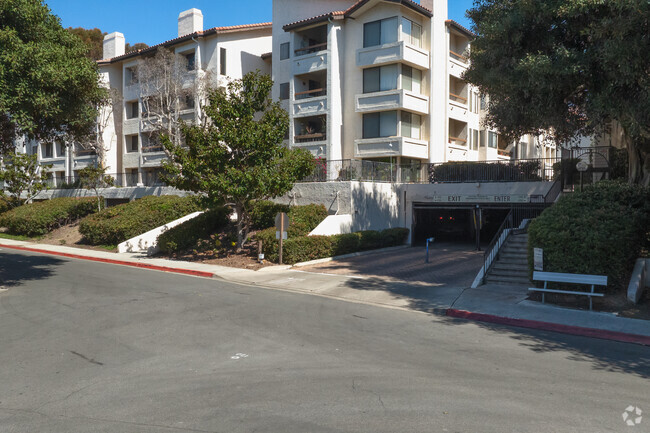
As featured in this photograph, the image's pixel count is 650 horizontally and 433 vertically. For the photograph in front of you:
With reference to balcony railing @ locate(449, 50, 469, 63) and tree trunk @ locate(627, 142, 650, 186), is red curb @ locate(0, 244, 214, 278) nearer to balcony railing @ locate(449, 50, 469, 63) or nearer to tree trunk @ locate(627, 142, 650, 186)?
tree trunk @ locate(627, 142, 650, 186)

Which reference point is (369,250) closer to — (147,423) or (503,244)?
(503,244)

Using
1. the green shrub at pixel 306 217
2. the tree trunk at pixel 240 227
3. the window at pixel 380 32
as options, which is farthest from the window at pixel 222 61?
the tree trunk at pixel 240 227

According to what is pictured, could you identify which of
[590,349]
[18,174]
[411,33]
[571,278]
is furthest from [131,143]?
[590,349]

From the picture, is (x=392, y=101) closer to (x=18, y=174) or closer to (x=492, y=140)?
(x=492, y=140)

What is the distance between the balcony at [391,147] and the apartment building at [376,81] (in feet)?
0.19

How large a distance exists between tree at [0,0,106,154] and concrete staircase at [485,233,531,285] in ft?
45.4

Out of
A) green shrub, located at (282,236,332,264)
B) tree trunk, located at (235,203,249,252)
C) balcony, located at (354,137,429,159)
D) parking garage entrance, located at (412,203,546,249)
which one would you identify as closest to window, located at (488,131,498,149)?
parking garage entrance, located at (412,203,546,249)

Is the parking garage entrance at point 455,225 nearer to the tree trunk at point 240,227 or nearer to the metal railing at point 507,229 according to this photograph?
the metal railing at point 507,229

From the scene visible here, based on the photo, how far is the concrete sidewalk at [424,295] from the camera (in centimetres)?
1116

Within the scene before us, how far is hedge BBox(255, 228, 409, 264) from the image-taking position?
20.3 meters

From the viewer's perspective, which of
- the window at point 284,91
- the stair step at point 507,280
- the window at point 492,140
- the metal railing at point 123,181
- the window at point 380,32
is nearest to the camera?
the stair step at point 507,280

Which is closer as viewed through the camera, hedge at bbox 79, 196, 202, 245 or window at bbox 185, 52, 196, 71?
hedge at bbox 79, 196, 202, 245

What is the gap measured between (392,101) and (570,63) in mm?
16259

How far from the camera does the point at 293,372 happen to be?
729 cm
